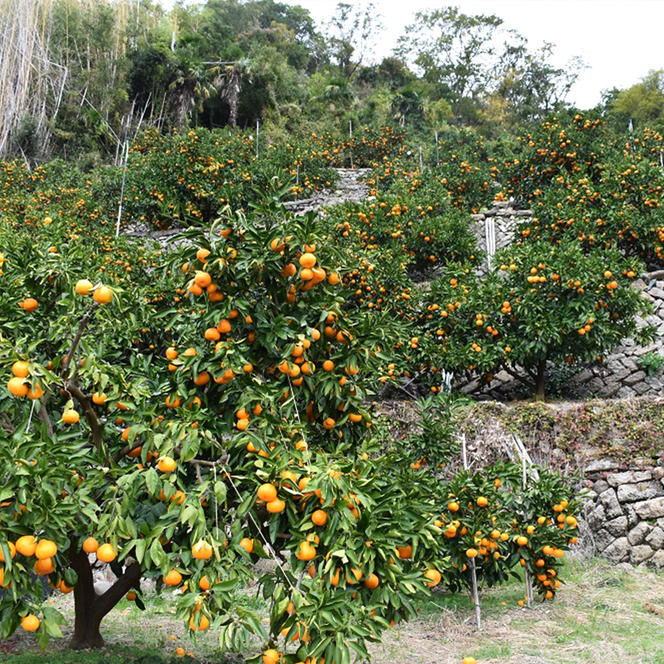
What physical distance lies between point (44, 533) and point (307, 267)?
1504mm

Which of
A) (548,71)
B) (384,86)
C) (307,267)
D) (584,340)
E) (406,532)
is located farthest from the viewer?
(548,71)

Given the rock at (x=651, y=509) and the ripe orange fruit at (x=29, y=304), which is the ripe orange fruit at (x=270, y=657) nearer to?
the ripe orange fruit at (x=29, y=304)

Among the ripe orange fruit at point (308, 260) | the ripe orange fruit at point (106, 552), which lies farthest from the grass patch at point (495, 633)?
the ripe orange fruit at point (308, 260)

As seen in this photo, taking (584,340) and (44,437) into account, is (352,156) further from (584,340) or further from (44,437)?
(44,437)

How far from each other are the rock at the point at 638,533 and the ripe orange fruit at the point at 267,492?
15.1 ft

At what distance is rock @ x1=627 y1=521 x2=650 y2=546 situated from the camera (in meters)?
5.52

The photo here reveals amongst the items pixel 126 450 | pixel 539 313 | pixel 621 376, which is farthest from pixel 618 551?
pixel 126 450

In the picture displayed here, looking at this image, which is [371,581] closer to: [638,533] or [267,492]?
[267,492]

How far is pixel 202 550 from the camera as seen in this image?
2.04m

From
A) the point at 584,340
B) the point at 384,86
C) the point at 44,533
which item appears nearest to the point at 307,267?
the point at 44,533

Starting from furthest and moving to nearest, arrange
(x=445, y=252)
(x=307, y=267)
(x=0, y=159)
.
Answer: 1. (x=0, y=159)
2. (x=445, y=252)
3. (x=307, y=267)

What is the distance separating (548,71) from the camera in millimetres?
28234

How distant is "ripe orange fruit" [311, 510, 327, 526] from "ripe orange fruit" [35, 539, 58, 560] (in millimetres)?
856

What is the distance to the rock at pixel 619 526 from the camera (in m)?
5.62
